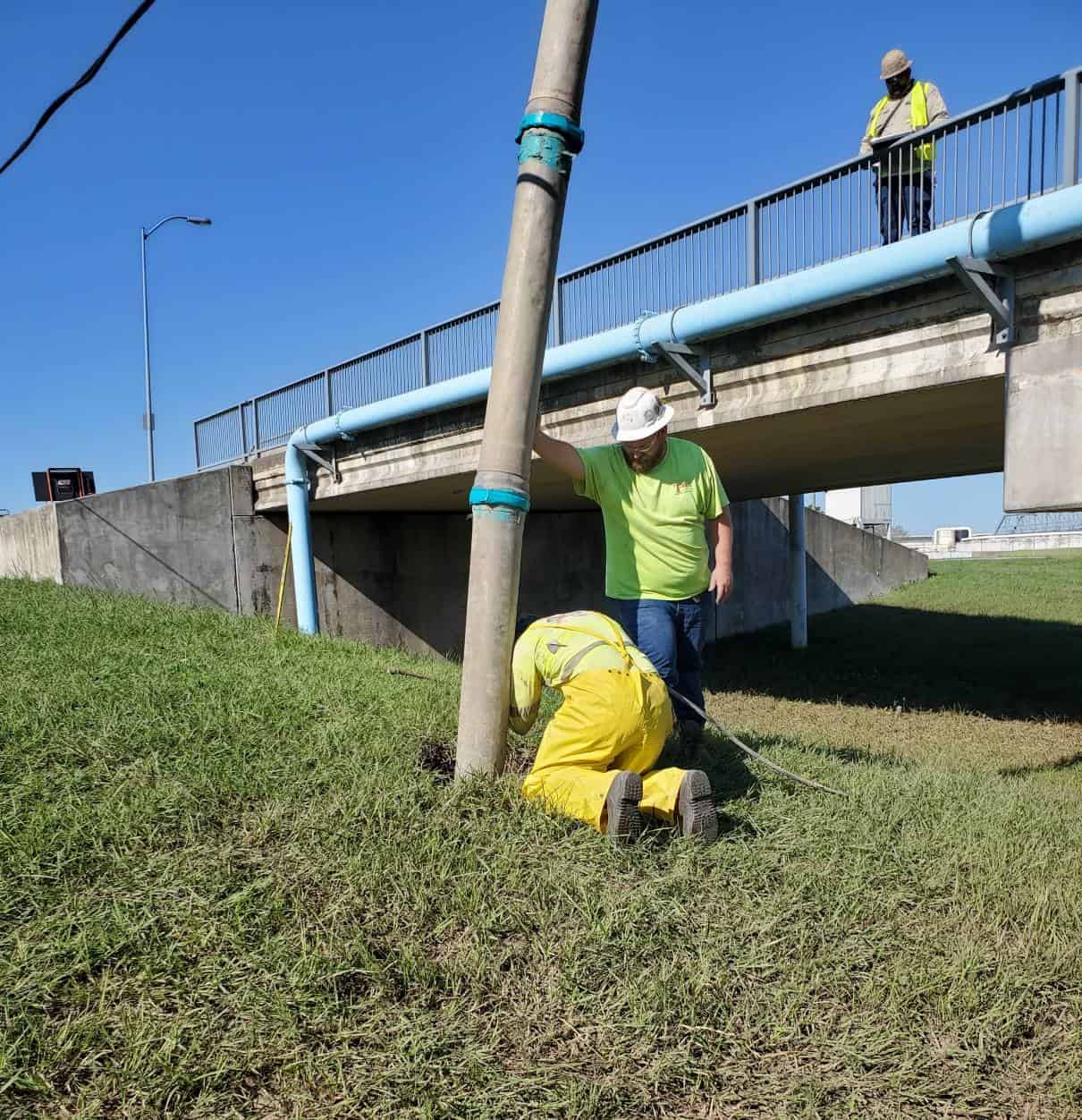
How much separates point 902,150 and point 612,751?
6.69 metres

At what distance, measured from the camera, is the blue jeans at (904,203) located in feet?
24.7

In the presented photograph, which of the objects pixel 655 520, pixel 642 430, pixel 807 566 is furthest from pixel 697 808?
pixel 807 566

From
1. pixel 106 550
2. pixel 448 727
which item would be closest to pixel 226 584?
pixel 106 550

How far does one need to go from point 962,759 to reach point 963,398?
3.46 meters

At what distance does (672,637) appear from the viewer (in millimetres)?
4625

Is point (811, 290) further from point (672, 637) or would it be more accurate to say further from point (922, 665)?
point (922, 665)

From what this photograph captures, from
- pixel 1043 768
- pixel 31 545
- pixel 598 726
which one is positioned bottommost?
pixel 1043 768

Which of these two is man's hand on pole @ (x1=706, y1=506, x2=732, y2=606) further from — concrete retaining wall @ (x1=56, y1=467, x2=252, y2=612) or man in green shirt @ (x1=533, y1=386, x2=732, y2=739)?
concrete retaining wall @ (x1=56, y1=467, x2=252, y2=612)

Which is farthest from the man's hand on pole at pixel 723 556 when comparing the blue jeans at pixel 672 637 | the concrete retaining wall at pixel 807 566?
the concrete retaining wall at pixel 807 566

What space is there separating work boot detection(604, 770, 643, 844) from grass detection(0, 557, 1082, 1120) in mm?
87

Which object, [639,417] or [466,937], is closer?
[466,937]

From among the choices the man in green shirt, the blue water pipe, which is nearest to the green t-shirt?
the man in green shirt

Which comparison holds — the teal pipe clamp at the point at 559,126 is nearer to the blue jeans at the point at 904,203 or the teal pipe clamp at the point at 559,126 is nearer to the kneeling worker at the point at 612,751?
the kneeling worker at the point at 612,751

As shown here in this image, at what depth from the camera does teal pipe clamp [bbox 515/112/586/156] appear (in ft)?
13.1
